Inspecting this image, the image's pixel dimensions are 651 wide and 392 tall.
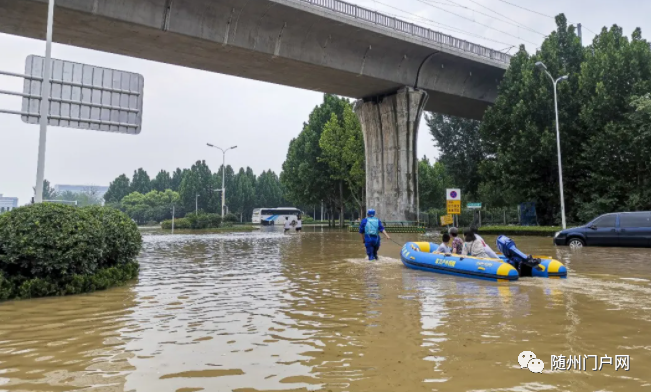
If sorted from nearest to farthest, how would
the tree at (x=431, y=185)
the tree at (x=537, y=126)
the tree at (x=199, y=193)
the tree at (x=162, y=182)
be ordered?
the tree at (x=537, y=126) < the tree at (x=431, y=185) < the tree at (x=199, y=193) < the tree at (x=162, y=182)

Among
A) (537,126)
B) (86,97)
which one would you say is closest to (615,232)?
(537,126)

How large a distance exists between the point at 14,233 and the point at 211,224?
144ft

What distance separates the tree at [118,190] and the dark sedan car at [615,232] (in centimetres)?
10767

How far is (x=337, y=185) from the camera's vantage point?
48.6 metres

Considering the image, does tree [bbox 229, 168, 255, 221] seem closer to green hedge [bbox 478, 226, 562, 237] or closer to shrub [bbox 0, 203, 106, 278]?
green hedge [bbox 478, 226, 562, 237]

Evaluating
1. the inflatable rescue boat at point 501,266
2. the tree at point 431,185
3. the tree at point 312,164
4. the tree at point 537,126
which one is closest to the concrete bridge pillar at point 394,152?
the tree at point 537,126

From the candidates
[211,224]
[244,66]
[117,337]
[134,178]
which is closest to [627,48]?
[244,66]

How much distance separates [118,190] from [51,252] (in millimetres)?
111743

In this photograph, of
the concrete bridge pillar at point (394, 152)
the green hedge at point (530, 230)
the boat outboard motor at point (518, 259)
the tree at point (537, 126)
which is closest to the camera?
the boat outboard motor at point (518, 259)

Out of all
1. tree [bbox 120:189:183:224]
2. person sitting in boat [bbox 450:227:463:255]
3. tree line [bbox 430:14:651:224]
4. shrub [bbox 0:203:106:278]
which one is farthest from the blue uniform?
tree [bbox 120:189:183:224]

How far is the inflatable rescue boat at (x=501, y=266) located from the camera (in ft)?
30.0

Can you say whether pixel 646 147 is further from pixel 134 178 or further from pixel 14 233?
pixel 134 178

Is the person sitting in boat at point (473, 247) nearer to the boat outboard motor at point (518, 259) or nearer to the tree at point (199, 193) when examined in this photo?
the boat outboard motor at point (518, 259)

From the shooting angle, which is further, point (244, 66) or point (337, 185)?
point (337, 185)
